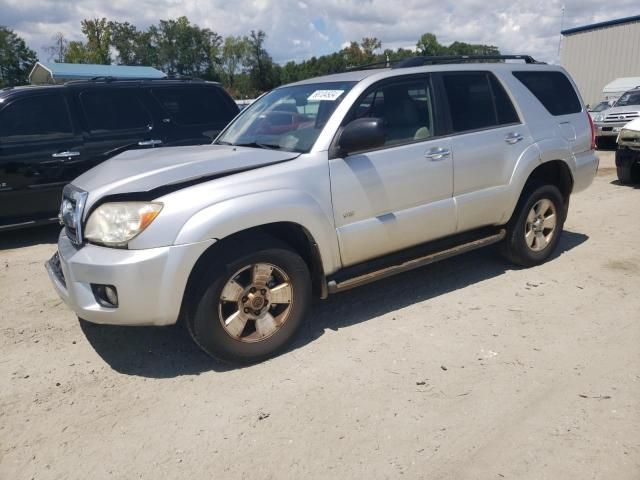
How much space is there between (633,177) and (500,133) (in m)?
5.86

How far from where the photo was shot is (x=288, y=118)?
4199mm

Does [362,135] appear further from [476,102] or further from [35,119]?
[35,119]

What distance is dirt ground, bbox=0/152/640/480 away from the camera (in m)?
2.58

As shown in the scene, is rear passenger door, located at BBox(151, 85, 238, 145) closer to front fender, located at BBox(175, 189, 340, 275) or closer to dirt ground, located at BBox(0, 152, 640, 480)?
dirt ground, located at BBox(0, 152, 640, 480)

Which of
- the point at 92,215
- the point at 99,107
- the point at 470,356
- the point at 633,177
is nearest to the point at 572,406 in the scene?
the point at 470,356

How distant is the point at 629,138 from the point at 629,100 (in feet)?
29.1

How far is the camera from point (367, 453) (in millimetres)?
2611

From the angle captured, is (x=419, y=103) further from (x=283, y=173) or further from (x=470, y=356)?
(x=470, y=356)

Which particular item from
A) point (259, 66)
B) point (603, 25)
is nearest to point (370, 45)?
point (259, 66)

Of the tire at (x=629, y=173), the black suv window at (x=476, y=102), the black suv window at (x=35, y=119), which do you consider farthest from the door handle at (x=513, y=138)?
the tire at (x=629, y=173)

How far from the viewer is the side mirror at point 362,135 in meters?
3.58

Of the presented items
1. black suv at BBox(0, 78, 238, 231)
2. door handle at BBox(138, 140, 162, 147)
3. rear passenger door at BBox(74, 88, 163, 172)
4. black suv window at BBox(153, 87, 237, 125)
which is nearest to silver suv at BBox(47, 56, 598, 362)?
black suv at BBox(0, 78, 238, 231)

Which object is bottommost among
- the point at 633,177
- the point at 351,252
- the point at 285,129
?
the point at 633,177

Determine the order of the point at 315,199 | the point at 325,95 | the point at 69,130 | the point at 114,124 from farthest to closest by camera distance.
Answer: the point at 114,124, the point at 69,130, the point at 325,95, the point at 315,199
